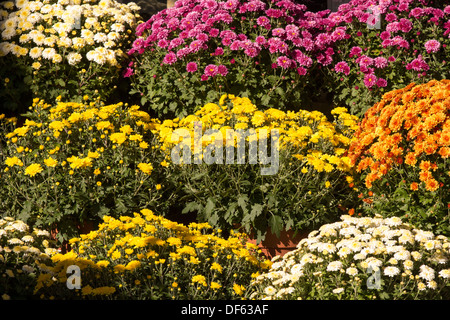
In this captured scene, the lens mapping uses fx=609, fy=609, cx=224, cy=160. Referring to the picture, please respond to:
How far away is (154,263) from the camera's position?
4.00 meters

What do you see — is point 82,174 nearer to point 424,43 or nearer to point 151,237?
point 151,237

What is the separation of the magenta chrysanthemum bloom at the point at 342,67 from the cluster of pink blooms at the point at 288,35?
10 millimetres

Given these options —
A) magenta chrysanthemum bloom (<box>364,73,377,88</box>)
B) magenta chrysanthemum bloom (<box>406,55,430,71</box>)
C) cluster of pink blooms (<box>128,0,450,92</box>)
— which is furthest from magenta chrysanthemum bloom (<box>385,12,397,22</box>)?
magenta chrysanthemum bloom (<box>364,73,377,88</box>)

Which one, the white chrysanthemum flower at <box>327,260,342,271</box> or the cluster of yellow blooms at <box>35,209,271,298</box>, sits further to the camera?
the cluster of yellow blooms at <box>35,209,271,298</box>

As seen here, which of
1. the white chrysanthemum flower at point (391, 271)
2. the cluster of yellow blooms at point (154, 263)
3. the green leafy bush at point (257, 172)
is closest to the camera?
the white chrysanthemum flower at point (391, 271)

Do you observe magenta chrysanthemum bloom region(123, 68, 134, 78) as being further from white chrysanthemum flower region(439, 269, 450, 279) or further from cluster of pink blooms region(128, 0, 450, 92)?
white chrysanthemum flower region(439, 269, 450, 279)

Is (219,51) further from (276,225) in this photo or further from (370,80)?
(276,225)

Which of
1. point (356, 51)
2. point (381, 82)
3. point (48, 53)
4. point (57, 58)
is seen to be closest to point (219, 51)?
point (356, 51)

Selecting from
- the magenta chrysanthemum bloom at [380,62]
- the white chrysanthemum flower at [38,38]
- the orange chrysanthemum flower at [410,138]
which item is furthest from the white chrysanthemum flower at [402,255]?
Answer: the white chrysanthemum flower at [38,38]

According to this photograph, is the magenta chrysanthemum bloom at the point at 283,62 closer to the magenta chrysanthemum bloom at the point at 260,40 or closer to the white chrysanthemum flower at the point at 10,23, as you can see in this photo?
the magenta chrysanthemum bloom at the point at 260,40

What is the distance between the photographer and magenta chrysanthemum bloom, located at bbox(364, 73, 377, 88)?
586cm

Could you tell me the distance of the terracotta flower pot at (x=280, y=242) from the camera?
4.85 meters
